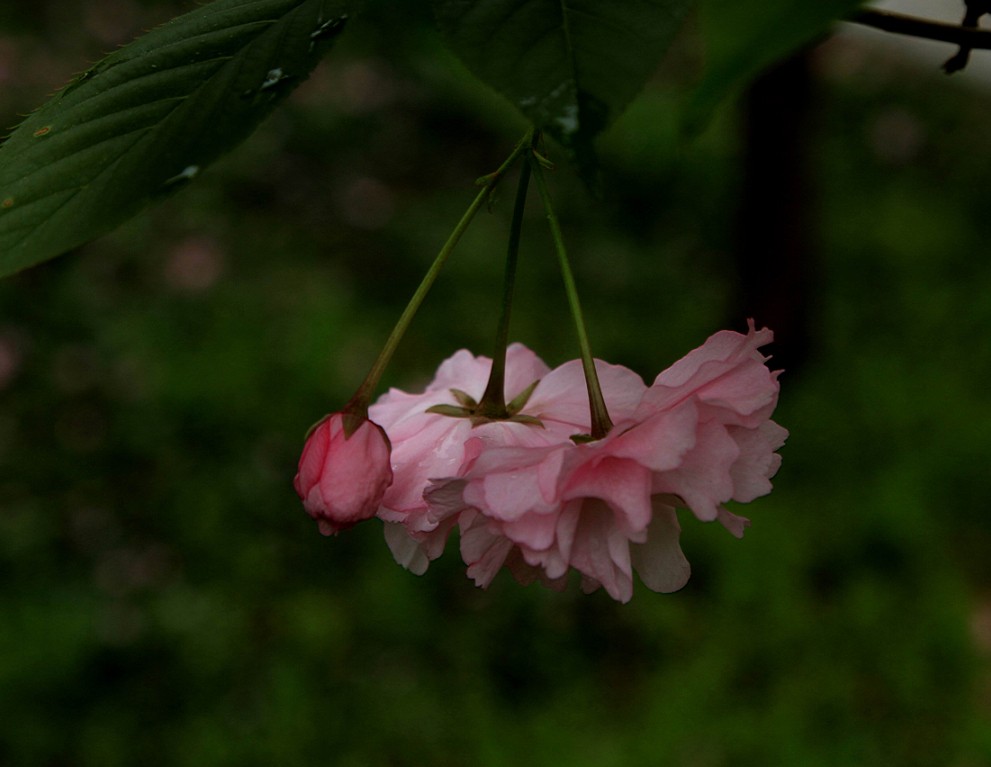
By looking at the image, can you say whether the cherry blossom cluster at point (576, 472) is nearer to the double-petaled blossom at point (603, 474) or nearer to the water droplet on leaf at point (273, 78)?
the double-petaled blossom at point (603, 474)

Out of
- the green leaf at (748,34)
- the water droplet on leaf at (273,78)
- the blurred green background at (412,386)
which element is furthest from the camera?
the blurred green background at (412,386)

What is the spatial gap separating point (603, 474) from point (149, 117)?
11.3 inches

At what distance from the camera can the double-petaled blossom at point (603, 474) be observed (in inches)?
21.1

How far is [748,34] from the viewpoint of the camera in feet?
1.24

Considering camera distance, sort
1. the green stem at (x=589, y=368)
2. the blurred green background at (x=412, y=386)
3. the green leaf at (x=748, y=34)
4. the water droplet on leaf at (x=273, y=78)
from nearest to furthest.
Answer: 1. the green leaf at (x=748, y=34)
2. the water droplet on leaf at (x=273, y=78)
3. the green stem at (x=589, y=368)
4. the blurred green background at (x=412, y=386)

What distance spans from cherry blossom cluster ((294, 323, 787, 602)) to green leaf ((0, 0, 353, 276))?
187mm

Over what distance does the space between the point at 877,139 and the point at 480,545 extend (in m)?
3.49

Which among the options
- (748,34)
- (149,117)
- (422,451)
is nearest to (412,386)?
(422,451)

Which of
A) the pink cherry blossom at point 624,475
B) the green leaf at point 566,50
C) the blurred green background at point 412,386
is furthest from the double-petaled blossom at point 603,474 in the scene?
the blurred green background at point 412,386

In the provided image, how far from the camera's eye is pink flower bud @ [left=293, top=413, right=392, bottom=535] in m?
0.57

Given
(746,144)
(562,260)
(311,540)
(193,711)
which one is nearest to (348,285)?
(311,540)

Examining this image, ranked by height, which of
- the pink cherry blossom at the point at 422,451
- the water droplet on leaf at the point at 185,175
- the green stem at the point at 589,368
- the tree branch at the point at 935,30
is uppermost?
the water droplet on leaf at the point at 185,175

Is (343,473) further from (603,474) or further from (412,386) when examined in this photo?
(412,386)

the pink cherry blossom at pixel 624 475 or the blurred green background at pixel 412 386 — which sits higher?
the pink cherry blossom at pixel 624 475
